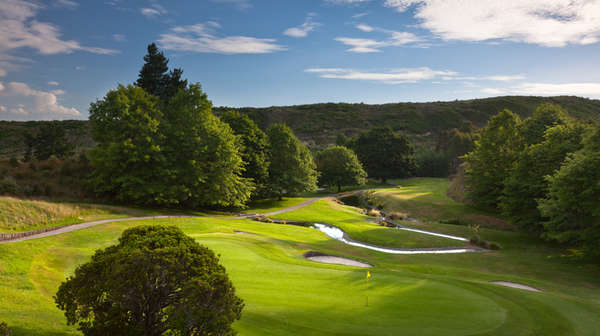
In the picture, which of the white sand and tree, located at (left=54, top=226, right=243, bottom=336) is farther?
the white sand

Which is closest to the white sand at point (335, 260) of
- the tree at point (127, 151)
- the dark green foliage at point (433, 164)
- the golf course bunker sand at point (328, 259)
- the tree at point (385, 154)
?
the golf course bunker sand at point (328, 259)

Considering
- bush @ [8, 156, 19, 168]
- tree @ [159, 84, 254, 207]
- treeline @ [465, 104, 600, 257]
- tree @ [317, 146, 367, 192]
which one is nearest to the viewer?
treeline @ [465, 104, 600, 257]

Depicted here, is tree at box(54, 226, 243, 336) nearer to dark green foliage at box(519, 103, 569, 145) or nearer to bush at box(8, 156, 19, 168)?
bush at box(8, 156, 19, 168)

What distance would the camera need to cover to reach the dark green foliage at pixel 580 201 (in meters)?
21.4

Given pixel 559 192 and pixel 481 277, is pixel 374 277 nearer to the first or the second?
pixel 481 277

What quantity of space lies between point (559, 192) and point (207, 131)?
3274cm

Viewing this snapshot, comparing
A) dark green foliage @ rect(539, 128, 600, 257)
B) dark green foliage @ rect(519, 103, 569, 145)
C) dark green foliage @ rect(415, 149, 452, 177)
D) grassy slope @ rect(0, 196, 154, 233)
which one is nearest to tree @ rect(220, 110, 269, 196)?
grassy slope @ rect(0, 196, 154, 233)

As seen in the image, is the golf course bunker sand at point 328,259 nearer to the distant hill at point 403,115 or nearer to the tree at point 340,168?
the tree at point 340,168

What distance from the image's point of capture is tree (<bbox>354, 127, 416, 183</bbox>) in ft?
273

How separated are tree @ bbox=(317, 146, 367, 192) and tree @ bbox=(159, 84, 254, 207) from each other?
31.8 metres

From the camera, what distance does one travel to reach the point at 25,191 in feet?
102

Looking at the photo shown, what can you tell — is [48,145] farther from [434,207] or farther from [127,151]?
[434,207]

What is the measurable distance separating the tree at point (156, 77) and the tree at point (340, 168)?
3166cm

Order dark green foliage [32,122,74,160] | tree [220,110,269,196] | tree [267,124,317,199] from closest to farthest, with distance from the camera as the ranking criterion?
1. tree [220,110,269,196]
2. dark green foliage [32,122,74,160]
3. tree [267,124,317,199]
